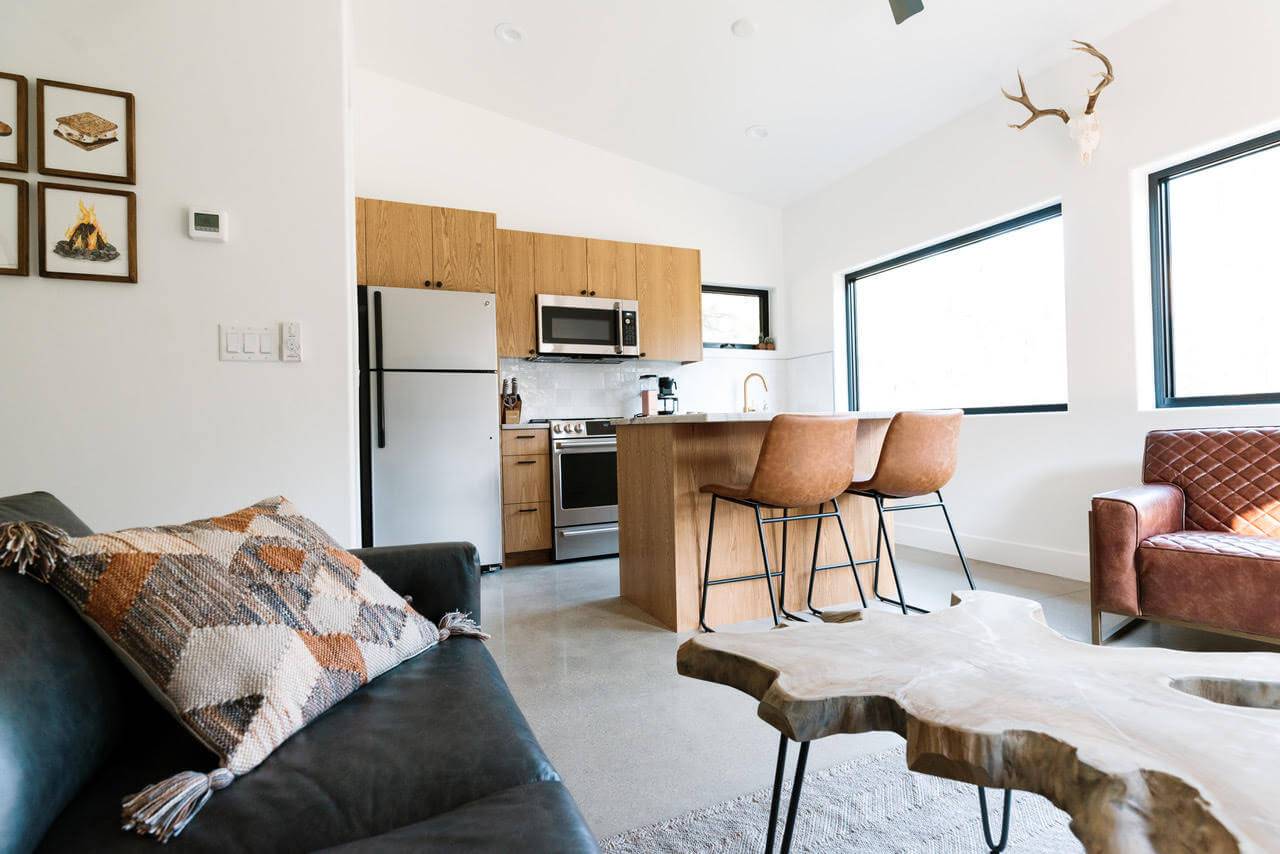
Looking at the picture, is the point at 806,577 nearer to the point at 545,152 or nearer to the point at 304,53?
the point at 304,53

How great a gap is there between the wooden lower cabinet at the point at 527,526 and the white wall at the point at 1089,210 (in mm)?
2534

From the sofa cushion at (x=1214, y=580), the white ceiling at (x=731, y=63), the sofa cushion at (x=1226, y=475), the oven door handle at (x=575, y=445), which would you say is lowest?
the sofa cushion at (x=1214, y=580)

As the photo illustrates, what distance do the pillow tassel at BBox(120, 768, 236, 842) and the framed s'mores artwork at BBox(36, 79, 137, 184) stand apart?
1921mm

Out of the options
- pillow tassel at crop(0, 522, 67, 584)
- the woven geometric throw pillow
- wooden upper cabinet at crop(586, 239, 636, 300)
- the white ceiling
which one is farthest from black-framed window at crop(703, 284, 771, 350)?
pillow tassel at crop(0, 522, 67, 584)

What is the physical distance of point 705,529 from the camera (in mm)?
2760

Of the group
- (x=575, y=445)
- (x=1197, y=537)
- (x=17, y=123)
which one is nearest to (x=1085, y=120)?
(x=1197, y=537)

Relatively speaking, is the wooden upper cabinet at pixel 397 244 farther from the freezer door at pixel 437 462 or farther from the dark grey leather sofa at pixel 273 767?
the dark grey leather sofa at pixel 273 767

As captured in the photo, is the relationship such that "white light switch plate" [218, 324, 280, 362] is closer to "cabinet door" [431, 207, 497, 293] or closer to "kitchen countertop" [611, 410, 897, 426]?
"kitchen countertop" [611, 410, 897, 426]

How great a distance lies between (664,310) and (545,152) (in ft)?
4.99

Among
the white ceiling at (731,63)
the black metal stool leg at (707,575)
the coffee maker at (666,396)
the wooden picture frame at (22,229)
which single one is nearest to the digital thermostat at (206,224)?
the wooden picture frame at (22,229)

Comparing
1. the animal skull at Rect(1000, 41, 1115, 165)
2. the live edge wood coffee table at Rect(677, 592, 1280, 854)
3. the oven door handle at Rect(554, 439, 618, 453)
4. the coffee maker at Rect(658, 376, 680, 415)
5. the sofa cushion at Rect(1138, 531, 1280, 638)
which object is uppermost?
the animal skull at Rect(1000, 41, 1115, 165)

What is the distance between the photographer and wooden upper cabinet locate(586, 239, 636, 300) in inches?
181

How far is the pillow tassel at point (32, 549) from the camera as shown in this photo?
0.86 m

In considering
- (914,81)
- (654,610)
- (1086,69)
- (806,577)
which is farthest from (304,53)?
(1086,69)
